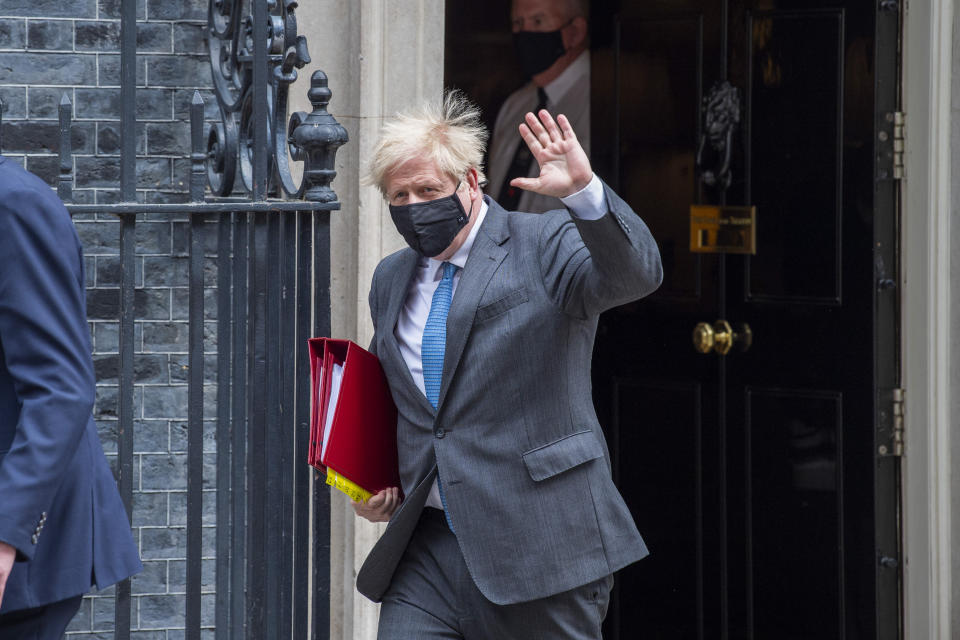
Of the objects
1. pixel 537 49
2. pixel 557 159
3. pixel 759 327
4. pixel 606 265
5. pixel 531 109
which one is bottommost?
pixel 759 327

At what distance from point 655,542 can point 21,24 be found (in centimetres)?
297

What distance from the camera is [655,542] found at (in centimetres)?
554

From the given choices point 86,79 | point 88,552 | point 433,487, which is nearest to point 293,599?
point 433,487

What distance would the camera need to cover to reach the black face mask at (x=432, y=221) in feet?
9.71

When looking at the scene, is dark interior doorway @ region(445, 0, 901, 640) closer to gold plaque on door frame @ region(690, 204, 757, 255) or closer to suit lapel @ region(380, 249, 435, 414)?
gold plaque on door frame @ region(690, 204, 757, 255)

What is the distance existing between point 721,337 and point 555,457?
2490 millimetres

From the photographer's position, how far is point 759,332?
17.1 ft

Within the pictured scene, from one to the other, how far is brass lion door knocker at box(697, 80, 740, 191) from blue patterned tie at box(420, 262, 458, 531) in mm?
2457

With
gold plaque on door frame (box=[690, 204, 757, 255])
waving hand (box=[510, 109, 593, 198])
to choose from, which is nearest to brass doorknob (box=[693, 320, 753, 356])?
gold plaque on door frame (box=[690, 204, 757, 255])

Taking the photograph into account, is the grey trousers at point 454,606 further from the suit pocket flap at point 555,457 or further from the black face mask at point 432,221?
the black face mask at point 432,221

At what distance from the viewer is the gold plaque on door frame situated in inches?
205

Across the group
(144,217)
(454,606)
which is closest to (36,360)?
(454,606)

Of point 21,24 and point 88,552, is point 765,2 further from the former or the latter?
point 88,552

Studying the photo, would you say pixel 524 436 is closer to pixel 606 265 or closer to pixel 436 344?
pixel 436 344
